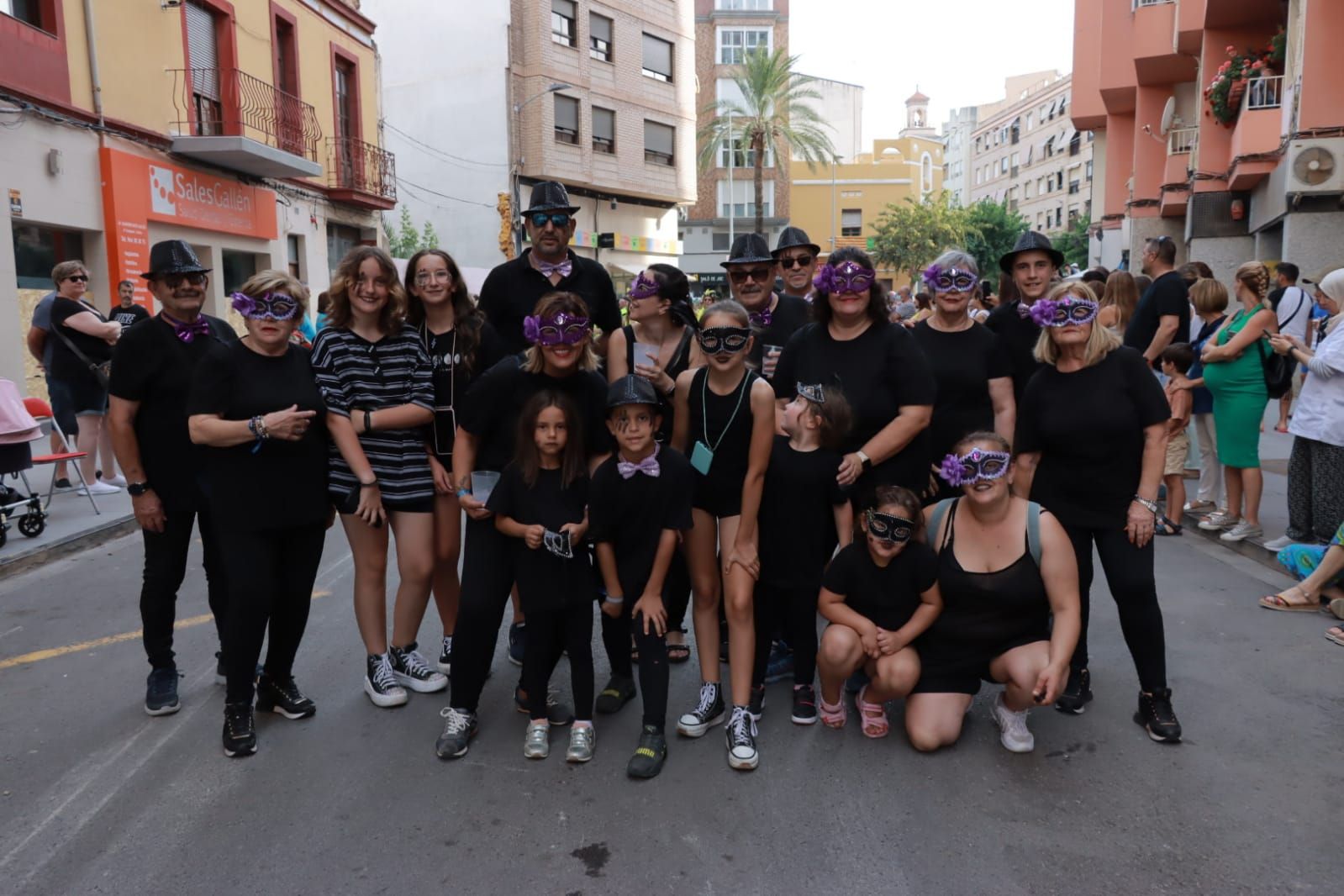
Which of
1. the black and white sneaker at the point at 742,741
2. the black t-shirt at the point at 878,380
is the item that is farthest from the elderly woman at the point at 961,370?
the black and white sneaker at the point at 742,741

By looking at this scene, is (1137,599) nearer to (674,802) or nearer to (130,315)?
(674,802)

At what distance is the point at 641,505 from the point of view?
159 inches

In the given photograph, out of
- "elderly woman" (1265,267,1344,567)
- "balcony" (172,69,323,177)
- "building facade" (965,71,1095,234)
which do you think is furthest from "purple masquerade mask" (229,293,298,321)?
"building facade" (965,71,1095,234)

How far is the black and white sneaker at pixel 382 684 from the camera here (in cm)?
455

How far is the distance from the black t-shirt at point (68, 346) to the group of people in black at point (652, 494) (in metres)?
5.69

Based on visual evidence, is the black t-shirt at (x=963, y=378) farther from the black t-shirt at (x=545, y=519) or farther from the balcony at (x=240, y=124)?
the balcony at (x=240, y=124)

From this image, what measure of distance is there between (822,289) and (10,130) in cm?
1248

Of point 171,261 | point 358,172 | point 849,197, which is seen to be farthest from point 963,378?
point 849,197

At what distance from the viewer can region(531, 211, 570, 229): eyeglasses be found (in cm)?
484

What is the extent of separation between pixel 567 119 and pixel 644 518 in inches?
1269

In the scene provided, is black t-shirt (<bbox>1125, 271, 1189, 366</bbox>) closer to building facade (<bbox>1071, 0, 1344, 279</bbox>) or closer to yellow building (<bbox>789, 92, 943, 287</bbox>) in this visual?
building facade (<bbox>1071, 0, 1344, 279</bbox>)

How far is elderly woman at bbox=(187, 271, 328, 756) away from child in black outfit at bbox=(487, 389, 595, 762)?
2.75ft

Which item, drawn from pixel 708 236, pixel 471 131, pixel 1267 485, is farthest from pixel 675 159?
pixel 1267 485

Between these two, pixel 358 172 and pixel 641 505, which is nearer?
pixel 641 505
